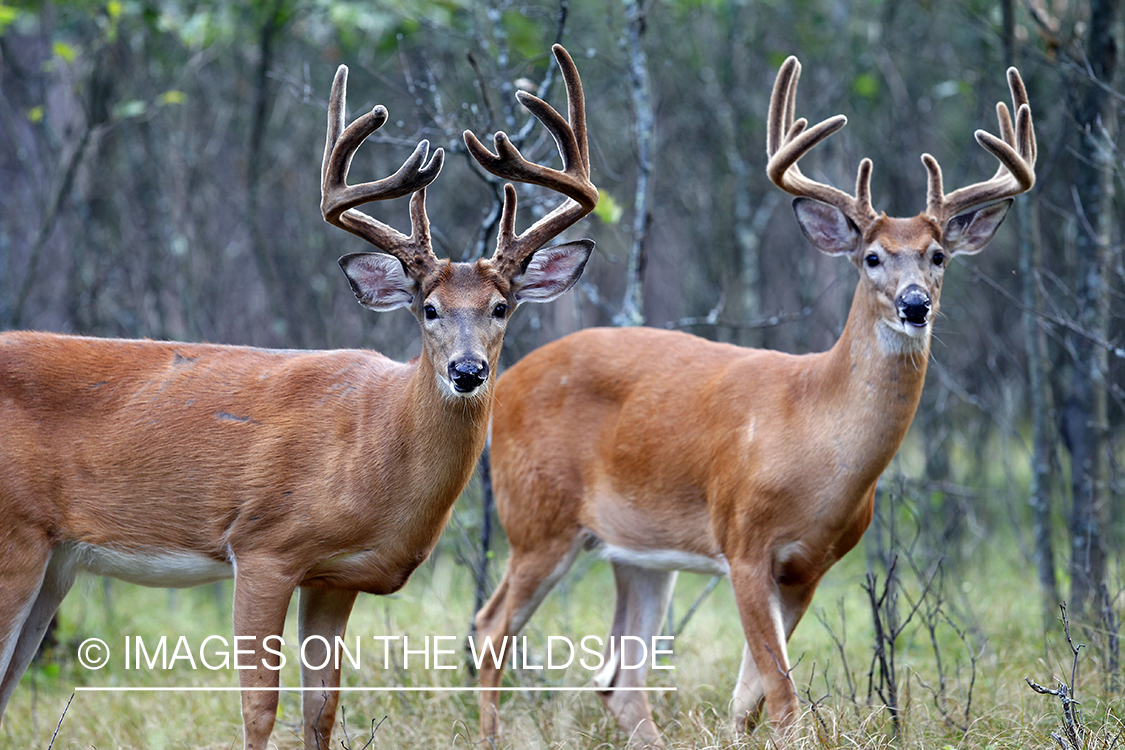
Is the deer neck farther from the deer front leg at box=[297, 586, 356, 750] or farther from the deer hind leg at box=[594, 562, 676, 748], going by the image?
the deer front leg at box=[297, 586, 356, 750]

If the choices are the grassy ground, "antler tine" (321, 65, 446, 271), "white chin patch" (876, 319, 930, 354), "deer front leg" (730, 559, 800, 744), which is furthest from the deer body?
"white chin patch" (876, 319, 930, 354)

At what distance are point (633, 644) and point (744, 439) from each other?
1.42m

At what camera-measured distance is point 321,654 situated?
4793mm

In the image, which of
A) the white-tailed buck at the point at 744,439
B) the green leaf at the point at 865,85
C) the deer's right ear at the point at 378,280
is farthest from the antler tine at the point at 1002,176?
the green leaf at the point at 865,85

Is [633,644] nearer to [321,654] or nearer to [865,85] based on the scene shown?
[321,654]

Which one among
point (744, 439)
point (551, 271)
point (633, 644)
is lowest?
point (633, 644)

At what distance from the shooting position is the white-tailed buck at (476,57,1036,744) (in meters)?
4.79

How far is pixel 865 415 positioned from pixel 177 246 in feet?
18.0

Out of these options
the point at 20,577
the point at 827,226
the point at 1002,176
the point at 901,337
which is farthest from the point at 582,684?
the point at 1002,176

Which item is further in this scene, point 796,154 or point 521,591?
point 521,591

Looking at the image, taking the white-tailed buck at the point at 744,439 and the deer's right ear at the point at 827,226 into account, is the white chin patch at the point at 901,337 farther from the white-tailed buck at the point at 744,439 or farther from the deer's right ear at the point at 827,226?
the deer's right ear at the point at 827,226

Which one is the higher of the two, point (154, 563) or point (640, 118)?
point (640, 118)

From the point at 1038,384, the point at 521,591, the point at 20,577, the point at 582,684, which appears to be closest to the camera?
the point at 20,577

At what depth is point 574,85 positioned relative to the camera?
4539 mm
